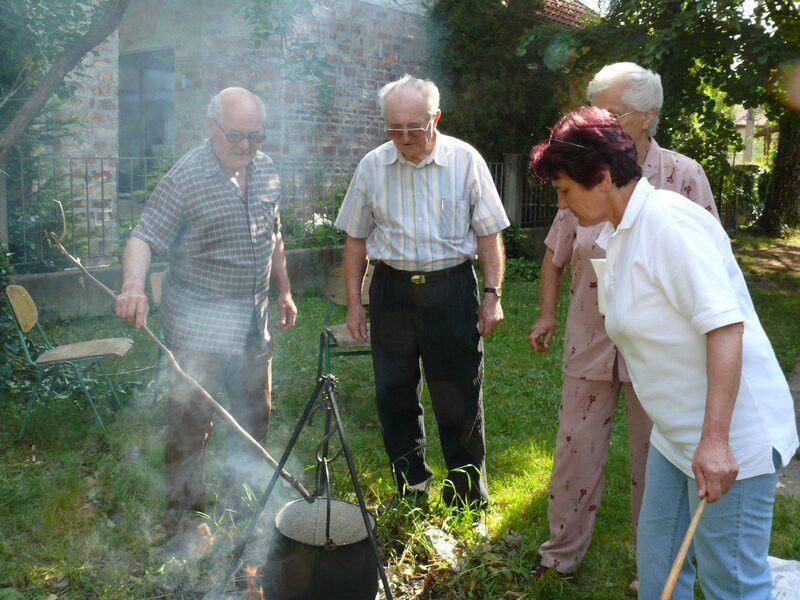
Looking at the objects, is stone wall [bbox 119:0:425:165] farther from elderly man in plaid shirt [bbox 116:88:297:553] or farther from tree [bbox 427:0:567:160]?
elderly man in plaid shirt [bbox 116:88:297:553]

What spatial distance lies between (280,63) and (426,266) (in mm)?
8100

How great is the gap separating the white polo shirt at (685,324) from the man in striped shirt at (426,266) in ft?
5.27

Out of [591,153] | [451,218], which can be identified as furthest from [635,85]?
[451,218]

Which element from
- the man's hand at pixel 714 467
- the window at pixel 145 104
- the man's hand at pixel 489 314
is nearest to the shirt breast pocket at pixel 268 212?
the man's hand at pixel 489 314

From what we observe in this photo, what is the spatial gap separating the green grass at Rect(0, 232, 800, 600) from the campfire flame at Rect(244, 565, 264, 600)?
93mm

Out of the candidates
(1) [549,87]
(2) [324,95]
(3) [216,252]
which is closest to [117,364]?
(2) [324,95]

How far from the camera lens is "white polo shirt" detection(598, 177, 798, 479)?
2209mm

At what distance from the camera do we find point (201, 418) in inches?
153

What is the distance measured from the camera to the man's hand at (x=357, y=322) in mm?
4266

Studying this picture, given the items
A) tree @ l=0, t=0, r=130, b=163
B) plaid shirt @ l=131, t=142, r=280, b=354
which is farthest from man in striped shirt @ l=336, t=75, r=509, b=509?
tree @ l=0, t=0, r=130, b=163

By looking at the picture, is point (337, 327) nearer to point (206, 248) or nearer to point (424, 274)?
point (424, 274)

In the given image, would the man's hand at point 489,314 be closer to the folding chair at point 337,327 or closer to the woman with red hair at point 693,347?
the woman with red hair at point 693,347

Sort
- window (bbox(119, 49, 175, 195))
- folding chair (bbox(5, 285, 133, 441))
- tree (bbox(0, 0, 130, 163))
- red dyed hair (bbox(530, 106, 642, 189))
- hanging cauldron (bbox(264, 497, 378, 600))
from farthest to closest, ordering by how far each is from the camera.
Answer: window (bbox(119, 49, 175, 195)) → folding chair (bbox(5, 285, 133, 441)) → tree (bbox(0, 0, 130, 163)) → hanging cauldron (bbox(264, 497, 378, 600)) → red dyed hair (bbox(530, 106, 642, 189))

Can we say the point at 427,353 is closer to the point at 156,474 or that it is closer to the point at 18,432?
the point at 156,474
